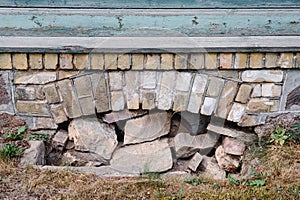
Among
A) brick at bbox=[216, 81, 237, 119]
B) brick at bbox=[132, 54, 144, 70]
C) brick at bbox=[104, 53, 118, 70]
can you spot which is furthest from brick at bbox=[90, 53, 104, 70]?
brick at bbox=[216, 81, 237, 119]

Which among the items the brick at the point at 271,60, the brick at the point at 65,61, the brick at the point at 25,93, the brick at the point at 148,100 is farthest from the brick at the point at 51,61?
the brick at the point at 271,60

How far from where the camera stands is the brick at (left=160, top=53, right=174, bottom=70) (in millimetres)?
2781

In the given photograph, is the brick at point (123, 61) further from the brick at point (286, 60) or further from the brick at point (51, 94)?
the brick at point (286, 60)

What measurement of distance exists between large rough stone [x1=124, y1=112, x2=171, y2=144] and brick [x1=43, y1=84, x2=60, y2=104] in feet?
1.93

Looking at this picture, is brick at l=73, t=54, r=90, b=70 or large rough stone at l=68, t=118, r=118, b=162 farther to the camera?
large rough stone at l=68, t=118, r=118, b=162

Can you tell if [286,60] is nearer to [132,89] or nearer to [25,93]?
[132,89]

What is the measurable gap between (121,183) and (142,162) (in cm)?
53

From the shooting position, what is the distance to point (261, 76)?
2.86 m

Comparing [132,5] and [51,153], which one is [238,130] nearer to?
[132,5]

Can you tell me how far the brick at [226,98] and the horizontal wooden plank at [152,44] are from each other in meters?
0.28

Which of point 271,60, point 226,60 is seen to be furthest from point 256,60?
point 226,60

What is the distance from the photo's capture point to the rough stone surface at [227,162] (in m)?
3.06

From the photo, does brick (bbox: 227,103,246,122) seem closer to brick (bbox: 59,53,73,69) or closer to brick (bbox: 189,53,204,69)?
brick (bbox: 189,53,204,69)

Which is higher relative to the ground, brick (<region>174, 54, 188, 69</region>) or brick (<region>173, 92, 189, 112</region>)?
brick (<region>174, 54, 188, 69</region>)
